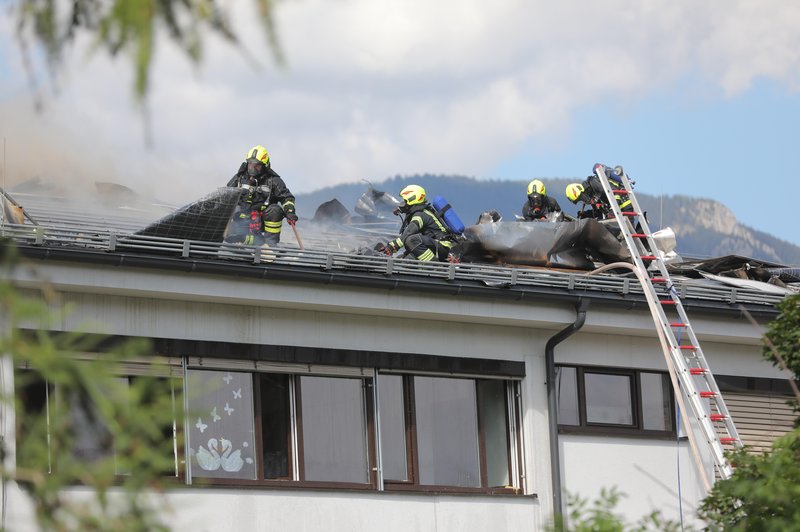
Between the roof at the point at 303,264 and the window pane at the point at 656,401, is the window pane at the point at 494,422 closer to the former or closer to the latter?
the roof at the point at 303,264

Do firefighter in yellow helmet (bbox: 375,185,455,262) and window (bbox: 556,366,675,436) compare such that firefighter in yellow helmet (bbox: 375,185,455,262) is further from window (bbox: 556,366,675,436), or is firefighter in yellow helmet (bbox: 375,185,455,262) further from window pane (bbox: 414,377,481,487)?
window (bbox: 556,366,675,436)

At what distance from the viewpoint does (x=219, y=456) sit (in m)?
13.5

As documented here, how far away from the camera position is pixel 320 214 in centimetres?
1875

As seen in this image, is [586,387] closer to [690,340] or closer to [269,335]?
[690,340]

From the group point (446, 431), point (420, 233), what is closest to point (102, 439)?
point (446, 431)

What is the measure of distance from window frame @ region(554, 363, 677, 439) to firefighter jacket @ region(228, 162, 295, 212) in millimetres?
3541

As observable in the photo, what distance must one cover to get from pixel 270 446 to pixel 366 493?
3.23ft

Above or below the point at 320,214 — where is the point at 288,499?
below

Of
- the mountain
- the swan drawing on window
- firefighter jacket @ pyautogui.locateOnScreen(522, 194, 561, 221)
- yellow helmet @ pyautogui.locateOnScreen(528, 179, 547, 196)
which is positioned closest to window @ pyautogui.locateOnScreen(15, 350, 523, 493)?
the swan drawing on window

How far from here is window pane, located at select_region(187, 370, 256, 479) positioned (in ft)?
44.0

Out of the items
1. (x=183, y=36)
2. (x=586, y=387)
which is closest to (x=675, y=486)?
(x=586, y=387)

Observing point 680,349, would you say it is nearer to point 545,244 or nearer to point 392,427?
point 545,244

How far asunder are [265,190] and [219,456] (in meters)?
3.90

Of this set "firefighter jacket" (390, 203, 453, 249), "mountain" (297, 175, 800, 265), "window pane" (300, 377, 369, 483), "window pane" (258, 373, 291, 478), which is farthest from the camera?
"mountain" (297, 175, 800, 265)
